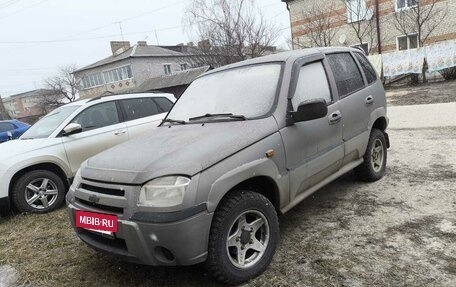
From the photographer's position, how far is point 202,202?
2715 millimetres

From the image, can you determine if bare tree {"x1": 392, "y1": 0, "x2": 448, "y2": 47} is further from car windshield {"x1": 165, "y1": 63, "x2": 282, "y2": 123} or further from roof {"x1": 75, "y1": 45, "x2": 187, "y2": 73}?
roof {"x1": 75, "y1": 45, "x2": 187, "y2": 73}

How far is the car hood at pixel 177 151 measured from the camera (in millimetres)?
2826

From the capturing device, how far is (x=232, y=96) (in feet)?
12.7

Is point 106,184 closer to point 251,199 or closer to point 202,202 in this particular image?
point 202,202

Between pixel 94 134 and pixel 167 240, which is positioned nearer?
pixel 167 240

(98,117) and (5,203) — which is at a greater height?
(98,117)

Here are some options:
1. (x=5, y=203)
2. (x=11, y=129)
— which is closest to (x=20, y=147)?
(x=5, y=203)

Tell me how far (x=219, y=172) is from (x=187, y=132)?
80 centimetres

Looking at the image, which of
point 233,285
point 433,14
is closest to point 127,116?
point 233,285

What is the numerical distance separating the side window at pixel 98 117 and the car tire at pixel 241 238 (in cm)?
395

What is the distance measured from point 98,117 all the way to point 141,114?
768 mm

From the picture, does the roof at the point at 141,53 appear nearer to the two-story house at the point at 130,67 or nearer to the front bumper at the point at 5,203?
the two-story house at the point at 130,67

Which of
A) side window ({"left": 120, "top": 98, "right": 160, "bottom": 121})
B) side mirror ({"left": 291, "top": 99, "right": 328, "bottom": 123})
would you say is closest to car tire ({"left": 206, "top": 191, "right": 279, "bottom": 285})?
side mirror ({"left": 291, "top": 99, "right": 328, "bottom": 123})

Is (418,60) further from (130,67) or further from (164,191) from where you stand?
(130,67)
